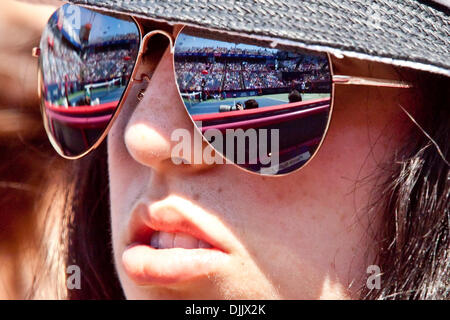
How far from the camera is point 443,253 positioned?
3.51 feet

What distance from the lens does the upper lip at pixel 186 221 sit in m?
1.14

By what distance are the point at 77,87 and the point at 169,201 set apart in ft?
0.91

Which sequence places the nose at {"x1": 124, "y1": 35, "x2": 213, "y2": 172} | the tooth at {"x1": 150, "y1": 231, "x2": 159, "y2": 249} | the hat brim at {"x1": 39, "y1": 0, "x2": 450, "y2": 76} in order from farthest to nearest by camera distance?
1. the tooth at {"x1": 150, "y1": 231, "x2": 159, "y2": 249}
2. the nose at {"x1": 124, "y1": 35, "x2": 213, "y2": 172}
3. the hat brim at {"x1": 39, "y1": 0, "x2": 450, "y2": 76}

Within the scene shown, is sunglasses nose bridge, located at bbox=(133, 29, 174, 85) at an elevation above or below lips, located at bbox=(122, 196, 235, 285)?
above

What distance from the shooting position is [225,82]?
3.42 ft

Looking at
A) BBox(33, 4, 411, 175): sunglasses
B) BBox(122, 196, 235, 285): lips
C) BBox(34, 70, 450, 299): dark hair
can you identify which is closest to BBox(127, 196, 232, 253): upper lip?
BBox(122, 196, 235, 285): lips

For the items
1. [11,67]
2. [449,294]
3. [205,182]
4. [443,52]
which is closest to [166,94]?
[205,182]

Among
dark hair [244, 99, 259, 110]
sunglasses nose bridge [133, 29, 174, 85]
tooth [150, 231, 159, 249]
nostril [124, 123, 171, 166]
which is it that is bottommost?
tooth [150, 231, 159, 249]

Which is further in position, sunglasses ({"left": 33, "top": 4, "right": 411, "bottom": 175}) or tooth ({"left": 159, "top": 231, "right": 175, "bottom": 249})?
tooth ({"left": 159, "top": 231, "right": 175, "bottom": 249})

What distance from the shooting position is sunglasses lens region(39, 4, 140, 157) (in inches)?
45.2

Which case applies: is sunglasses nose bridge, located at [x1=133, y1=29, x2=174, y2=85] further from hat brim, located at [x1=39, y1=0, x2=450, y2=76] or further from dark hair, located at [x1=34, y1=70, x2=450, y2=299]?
dark hair, located at [x1=34, y1=70, x2=450, y2=299]

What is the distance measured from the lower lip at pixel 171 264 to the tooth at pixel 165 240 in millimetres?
18

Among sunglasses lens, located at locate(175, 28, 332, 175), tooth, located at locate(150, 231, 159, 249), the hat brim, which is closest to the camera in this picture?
the hat brim

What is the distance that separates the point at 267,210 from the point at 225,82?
0.24 meters
